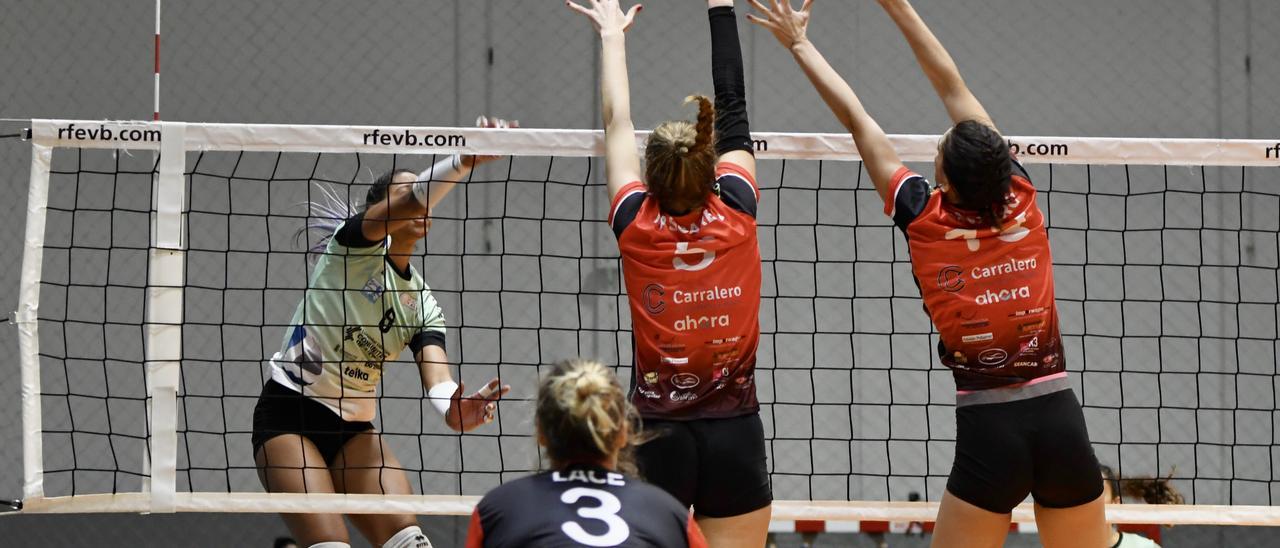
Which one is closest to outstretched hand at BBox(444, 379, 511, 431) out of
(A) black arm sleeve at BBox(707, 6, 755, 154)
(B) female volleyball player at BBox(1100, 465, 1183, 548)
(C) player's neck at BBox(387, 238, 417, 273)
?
(C) player's neck at BBox(387, 238, 417, 273)

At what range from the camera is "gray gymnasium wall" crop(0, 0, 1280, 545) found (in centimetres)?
823

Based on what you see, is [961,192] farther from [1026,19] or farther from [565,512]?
[1026,19]

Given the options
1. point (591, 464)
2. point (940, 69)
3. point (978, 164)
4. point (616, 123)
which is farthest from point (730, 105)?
point (591, 464)

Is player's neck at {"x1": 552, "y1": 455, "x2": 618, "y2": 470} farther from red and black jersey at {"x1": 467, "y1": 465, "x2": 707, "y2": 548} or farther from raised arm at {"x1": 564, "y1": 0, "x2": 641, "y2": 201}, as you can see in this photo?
raised arm at {"x1": 564, "y1": 0, "x2": 641, "y2": 201}

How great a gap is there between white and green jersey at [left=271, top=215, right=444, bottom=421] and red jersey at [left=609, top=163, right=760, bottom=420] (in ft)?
4.25

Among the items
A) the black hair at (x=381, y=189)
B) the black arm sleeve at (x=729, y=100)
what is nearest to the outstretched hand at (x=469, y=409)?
the black hair at (x=381, y=189)

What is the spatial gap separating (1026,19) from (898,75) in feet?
3.19

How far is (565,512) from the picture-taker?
2475 mm

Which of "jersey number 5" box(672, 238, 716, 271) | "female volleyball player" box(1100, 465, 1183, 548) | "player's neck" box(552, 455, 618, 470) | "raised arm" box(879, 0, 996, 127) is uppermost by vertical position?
"raised arm" box(879, 0, 996, 127)

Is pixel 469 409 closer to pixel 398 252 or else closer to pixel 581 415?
pixel 398 252

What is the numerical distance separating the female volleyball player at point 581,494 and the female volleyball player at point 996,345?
1141 millimetres

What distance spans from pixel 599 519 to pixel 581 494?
79 millimetres

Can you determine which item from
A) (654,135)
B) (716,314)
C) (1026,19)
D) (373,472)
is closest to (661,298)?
(716,314)

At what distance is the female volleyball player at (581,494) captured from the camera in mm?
2445
